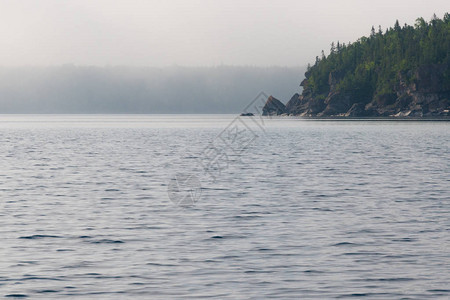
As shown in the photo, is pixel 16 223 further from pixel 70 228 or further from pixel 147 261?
pixel 147 261

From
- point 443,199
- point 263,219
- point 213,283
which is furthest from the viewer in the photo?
point 443,199

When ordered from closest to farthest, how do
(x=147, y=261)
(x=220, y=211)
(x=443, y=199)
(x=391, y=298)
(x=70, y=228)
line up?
(x=391, y=298) → (x=147, y=261) → (x=70, y=228) → (x=220, y=211) → (x=443, y=199)

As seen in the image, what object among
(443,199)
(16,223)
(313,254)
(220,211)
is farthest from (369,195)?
(16,223)

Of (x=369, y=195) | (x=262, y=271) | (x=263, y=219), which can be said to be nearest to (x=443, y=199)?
(x=369, y=195)

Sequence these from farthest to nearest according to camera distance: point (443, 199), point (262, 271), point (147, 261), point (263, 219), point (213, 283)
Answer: point (443, 199) < point (263, 219) < point (147, 261) < point (262, 271) < point (213, 283)

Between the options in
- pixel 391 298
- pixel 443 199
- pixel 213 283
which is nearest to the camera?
pixel 391 298

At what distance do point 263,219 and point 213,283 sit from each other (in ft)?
34.6

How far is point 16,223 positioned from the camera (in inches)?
1009

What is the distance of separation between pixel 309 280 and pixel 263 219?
1009 centimetres

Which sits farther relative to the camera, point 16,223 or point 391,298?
point 16,223

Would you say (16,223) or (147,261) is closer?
(147,261)

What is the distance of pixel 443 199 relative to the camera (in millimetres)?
32594

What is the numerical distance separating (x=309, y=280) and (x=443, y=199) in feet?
59.9

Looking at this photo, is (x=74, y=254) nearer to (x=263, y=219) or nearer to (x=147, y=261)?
(x=147, y=261)
